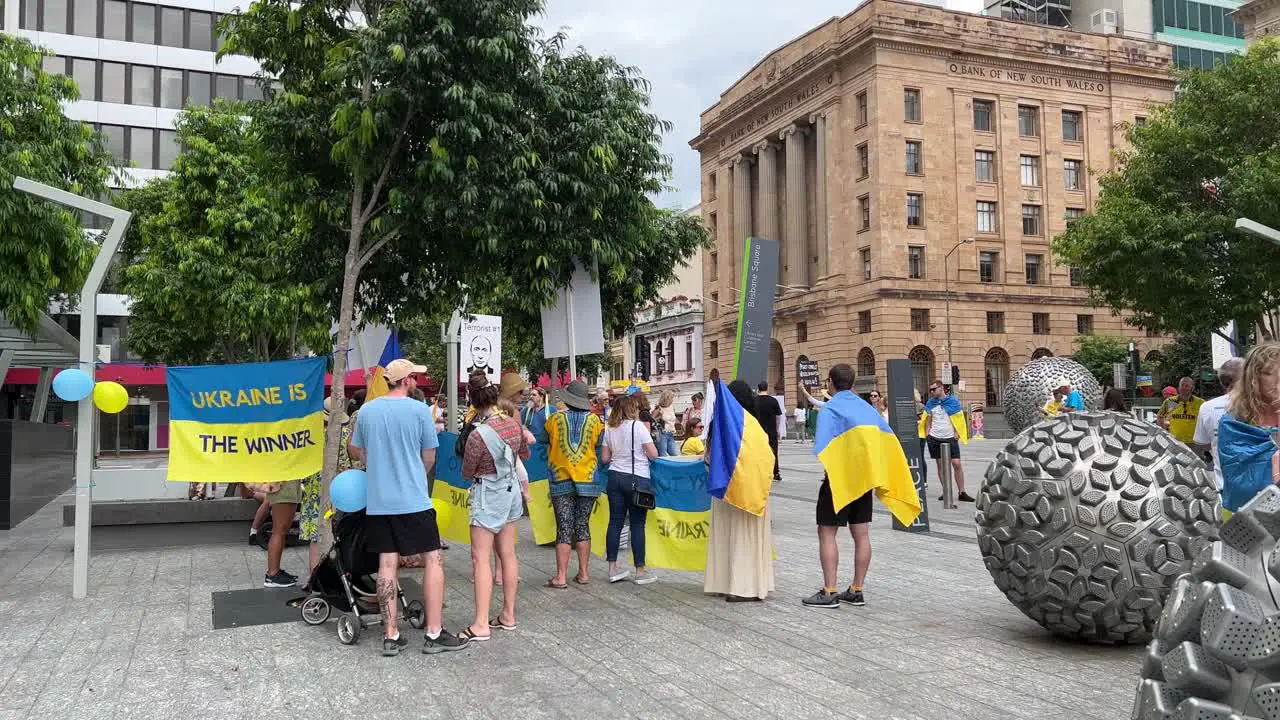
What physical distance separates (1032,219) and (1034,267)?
9.96 ft

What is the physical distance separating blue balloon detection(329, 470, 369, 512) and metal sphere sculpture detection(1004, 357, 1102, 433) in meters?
10.5

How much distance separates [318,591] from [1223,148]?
28441 millimetres

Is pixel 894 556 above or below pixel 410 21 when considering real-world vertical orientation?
below

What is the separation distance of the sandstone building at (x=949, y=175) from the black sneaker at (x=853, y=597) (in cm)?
4967

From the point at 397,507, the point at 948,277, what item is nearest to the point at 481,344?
the point at 397,507

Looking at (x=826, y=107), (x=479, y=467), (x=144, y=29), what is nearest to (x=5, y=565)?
(x=479, y=467)

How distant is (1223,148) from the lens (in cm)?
2800

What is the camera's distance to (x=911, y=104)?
2350 inches

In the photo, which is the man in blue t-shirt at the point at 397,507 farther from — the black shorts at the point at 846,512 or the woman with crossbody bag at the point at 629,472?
the black shorts at the point at 846,512

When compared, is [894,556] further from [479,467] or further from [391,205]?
[391,205]

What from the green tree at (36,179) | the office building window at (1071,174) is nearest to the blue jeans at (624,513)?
the green tree at (36,179)

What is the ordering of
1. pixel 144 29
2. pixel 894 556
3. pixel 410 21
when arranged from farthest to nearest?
pixel 144 29 < pixel 894 556 < pixel 410 21

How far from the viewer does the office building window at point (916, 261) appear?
59.6m

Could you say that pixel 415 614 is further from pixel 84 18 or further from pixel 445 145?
pixel 84 18
